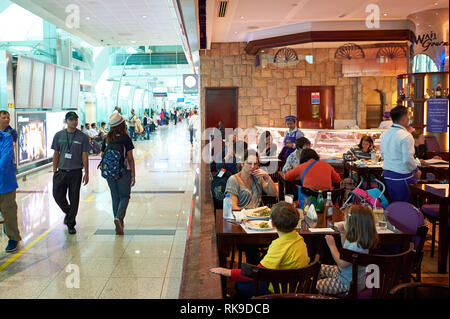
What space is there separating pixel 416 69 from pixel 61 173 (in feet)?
27.5

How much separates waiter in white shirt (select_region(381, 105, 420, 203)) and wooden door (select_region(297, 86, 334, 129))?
1020cm

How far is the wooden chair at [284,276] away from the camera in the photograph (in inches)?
103

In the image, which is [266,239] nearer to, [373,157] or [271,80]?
[373,157]

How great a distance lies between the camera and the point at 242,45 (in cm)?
1568

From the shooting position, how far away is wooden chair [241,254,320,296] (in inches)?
103

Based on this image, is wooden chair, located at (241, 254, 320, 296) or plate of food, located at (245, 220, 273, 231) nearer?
wooden chair, located at (241, 254, 320, 296)

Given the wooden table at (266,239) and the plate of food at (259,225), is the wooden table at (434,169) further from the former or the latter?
the plate of food at (259,225)

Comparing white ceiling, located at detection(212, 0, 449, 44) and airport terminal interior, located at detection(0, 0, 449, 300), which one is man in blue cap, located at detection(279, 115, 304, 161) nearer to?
airport terminal interior, located at detection(0, 0, 449, 300)

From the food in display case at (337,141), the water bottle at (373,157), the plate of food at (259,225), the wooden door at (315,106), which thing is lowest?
the plate of food at (259,225)

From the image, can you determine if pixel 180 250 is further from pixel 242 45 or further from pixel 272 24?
pixel 242 45

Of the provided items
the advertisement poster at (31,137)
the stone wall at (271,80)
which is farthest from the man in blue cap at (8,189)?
the stone wall at (271,80)

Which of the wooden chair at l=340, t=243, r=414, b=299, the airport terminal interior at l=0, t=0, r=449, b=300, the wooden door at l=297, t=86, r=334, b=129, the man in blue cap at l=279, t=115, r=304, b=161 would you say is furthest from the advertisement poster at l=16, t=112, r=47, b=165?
the wooden chair at l=340, t=243, r=414, b=299

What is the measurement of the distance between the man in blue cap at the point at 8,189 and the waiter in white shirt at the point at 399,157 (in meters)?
4.67

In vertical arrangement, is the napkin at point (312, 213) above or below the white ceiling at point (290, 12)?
below
